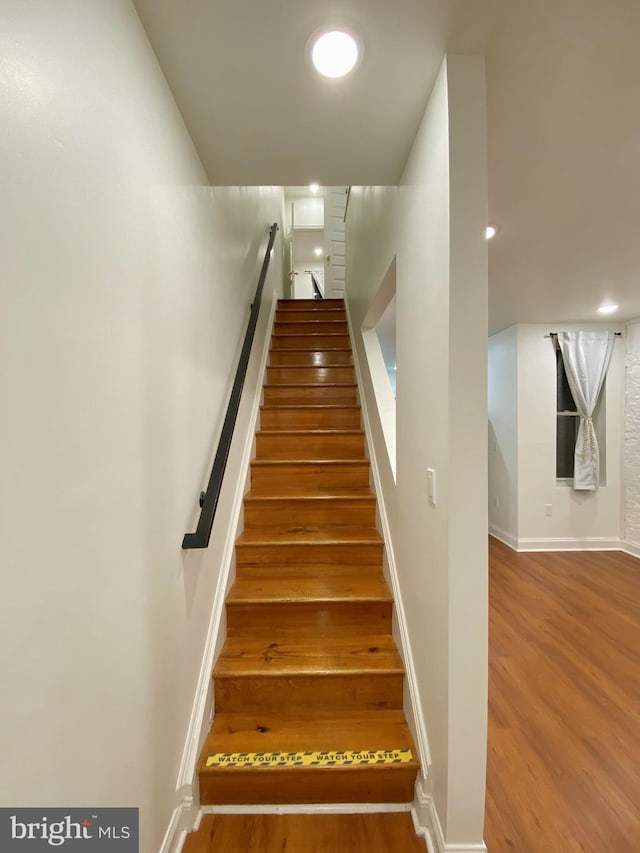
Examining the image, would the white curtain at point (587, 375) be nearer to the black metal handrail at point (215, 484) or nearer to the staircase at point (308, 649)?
the staircase at point (308, 649)

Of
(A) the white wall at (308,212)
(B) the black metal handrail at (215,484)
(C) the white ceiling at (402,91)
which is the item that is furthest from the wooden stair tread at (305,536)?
(A) the white wall at (308,212)

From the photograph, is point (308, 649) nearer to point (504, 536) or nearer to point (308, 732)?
point (308, 732)

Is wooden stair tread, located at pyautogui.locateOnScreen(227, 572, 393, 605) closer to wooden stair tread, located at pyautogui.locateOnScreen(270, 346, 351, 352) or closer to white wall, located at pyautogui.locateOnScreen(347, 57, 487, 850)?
white wall, located at pyautogui.locateOnScreen(347, 57, 487, 850)

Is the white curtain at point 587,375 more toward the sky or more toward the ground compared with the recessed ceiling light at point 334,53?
more toward the ground

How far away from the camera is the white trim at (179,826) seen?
1077 mm

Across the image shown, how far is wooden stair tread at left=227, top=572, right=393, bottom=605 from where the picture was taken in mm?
1708

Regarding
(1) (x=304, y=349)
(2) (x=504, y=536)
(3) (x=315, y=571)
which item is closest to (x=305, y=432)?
(3) (x=315, y=571)

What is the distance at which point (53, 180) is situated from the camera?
651 mm

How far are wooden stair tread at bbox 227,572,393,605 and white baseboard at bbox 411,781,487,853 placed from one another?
2.15 feet

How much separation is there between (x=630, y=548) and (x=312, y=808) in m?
4.32

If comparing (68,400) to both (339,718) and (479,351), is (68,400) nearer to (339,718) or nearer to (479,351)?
(479,351)

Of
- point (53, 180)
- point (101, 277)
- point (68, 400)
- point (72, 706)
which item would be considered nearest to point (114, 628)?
point (72, 706)

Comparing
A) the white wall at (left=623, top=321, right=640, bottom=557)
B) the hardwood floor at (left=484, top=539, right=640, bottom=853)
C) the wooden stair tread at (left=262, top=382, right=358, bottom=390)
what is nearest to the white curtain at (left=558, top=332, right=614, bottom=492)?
the white wall at (left=623, top=321, right=640, bottom=557)

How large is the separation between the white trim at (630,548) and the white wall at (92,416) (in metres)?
4.61
